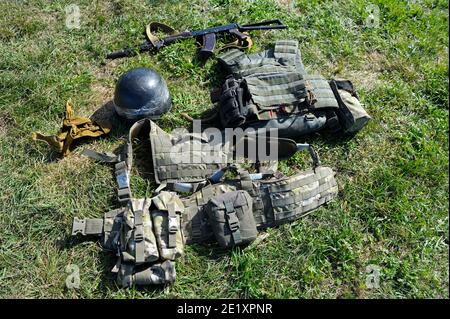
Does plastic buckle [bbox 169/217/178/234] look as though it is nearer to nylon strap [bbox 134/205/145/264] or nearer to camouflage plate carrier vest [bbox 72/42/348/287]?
camouflage plate carrier vest [bbox 72/42/348/287]

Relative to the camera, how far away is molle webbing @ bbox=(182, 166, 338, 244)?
4.95m

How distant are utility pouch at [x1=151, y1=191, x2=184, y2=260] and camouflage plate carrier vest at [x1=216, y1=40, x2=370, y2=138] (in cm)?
133

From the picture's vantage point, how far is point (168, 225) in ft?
15.6

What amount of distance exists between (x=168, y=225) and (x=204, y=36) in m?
3.51

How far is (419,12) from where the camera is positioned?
7.55 m

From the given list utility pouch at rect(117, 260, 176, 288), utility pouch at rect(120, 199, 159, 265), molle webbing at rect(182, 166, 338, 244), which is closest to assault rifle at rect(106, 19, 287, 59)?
molle webbing at rect(182, 166, 338, 244)

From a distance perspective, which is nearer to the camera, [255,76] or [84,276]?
[84,276]

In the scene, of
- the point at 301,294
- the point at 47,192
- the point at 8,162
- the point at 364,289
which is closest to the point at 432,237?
the point at 364,289

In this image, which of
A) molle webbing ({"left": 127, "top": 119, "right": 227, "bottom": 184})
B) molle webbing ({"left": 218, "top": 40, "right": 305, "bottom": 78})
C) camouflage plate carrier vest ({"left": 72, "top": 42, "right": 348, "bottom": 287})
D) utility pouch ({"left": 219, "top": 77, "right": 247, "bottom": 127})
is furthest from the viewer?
molle webbing ({"left": 218, "top": 40, "right": 305, "bottom": 78})

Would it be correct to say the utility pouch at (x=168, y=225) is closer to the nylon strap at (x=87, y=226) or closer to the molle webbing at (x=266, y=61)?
the nylon strap at (x=87, y=226)

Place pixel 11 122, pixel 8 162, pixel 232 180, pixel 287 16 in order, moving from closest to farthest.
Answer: pixel 232 180
pixel 8 162
pixel 11 122
pixel 287 16
